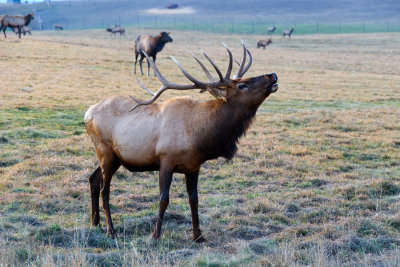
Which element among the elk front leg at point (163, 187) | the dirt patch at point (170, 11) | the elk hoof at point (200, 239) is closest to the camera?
the elk front leg at point (163, 187)

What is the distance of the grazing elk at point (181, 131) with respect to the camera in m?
6.16

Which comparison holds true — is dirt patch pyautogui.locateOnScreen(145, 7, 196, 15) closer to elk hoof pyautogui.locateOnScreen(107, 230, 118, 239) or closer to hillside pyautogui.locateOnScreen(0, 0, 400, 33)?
hillside pyautogui.locateOnScreen(0, 0, 400, 33)

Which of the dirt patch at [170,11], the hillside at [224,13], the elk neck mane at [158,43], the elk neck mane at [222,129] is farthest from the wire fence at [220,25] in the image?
the elk neck mane at [222,129]

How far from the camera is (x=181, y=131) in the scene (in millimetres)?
6227

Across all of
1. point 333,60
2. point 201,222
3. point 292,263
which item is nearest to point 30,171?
point 201,222

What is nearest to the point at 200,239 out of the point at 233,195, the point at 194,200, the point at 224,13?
the point at 194,200

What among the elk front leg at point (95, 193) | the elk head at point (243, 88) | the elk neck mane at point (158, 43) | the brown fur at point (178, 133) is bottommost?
the elk front leg at point (95, 193)

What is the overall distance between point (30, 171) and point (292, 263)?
5381mm

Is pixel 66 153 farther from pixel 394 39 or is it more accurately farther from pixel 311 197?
pixel 394 39

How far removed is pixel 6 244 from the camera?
566cm

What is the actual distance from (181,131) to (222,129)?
20.0 inches

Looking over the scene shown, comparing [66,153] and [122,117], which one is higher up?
[122,117]

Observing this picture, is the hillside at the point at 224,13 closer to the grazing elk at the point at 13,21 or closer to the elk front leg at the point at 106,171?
the grazing elk at the point at 13,21

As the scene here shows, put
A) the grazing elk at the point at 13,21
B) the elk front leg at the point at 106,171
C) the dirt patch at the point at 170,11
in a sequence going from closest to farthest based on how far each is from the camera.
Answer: the elk front leg at the point at 106,171
the grazing elk at the point at 13,21
the dirt patch at the point at 170,11
